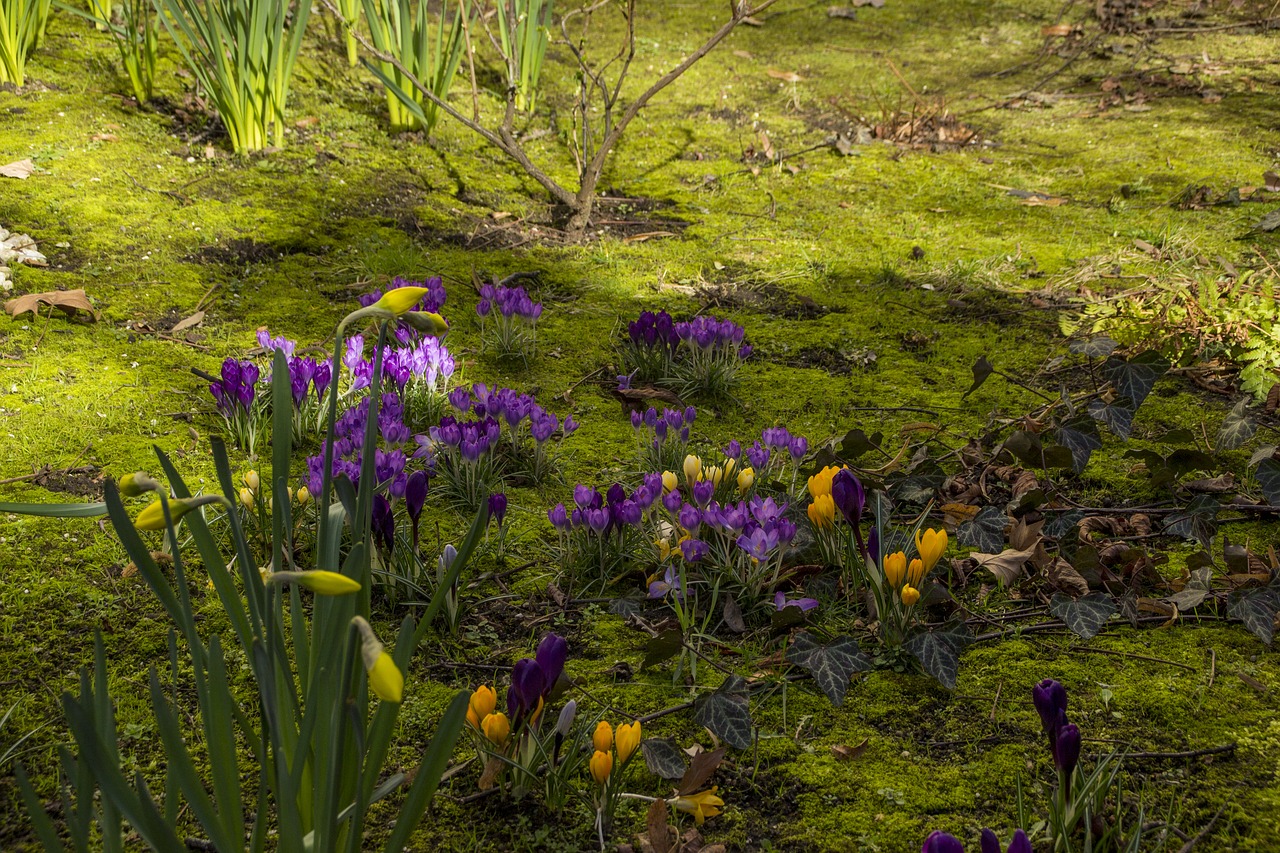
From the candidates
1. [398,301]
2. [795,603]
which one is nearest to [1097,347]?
[795,603]

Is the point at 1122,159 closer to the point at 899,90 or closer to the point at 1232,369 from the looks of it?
the point at 899,90

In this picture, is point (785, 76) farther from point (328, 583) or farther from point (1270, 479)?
point (328, 583)

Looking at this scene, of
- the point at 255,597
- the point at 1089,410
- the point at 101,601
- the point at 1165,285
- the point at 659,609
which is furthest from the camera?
the point at 1165,285

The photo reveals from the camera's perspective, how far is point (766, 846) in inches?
60.9

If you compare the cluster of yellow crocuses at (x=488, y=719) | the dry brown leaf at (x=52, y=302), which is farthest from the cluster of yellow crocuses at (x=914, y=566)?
the dry brown leaf at (x=52, y=302)

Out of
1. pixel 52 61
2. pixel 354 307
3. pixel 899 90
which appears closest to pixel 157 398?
pixel 354 307

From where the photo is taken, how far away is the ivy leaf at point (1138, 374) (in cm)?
260

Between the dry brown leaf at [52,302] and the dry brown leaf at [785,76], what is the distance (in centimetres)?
477

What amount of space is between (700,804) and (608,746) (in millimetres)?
183

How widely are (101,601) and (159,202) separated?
2.63 m

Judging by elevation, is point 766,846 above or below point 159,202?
below

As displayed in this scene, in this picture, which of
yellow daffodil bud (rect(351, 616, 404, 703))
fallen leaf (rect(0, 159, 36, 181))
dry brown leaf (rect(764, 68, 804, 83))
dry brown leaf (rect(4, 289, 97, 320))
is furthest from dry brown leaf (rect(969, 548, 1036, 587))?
dry brown leaf (rect(764, 68, 804, 83))

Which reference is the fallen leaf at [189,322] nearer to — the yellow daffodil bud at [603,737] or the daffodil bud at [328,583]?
the yellow daffodil bud at [603,737]

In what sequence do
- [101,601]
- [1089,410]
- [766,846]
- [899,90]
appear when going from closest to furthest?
[766,846]
[101,601]
[1089,410]
[899,90]
